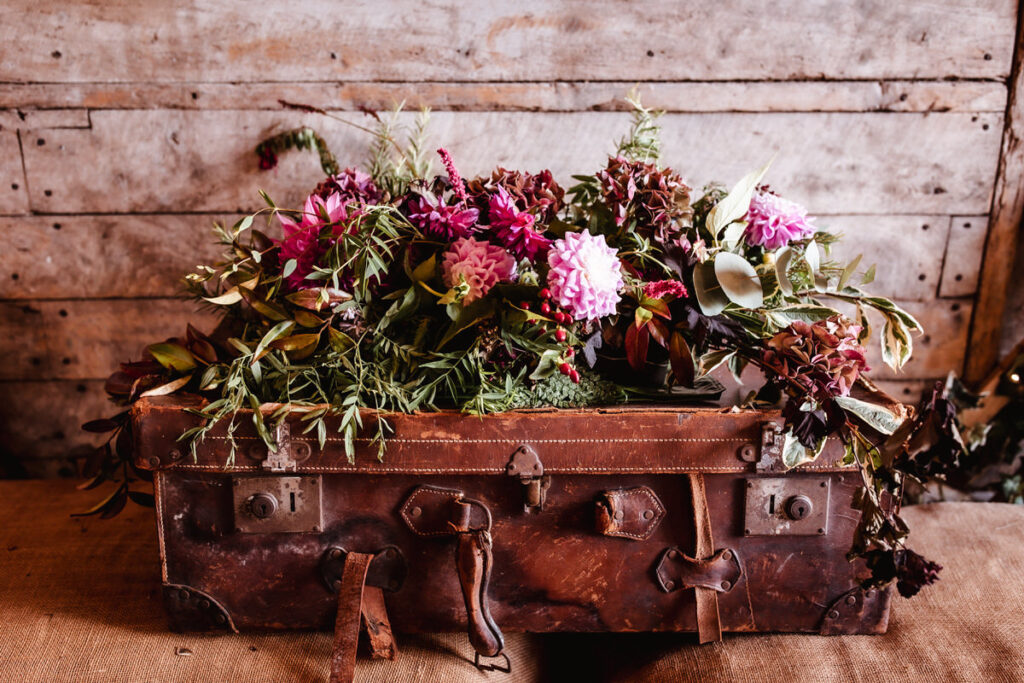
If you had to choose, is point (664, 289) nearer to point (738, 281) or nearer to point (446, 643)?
point (738, 281)

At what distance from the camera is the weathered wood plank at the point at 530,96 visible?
55.9 inches

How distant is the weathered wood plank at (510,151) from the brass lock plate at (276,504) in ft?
2.42

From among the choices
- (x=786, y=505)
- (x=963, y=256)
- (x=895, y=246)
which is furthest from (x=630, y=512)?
(x=963, y=256)

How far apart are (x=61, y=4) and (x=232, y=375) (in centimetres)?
101

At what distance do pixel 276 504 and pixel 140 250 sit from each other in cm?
84

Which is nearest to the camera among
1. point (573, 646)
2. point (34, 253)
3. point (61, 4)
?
point (573, 646)

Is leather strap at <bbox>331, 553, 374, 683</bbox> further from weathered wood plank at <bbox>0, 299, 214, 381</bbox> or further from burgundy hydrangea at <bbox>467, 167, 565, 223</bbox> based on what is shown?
weathered wood plank at <bbox>0, 299, 214, 381</bbox>

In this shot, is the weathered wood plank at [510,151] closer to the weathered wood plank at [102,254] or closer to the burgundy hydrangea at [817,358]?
the weathered wood plank at [102,254]

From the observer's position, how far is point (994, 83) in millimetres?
1456

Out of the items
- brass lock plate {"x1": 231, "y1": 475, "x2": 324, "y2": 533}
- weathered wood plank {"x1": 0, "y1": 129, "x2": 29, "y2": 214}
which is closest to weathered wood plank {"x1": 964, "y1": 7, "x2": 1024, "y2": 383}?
brass lock plate {"x1": 231, "y1": 475, "x2": 324, "y2": 533}

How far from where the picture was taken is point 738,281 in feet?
3.23

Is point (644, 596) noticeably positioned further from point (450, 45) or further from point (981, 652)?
point (450, 45)

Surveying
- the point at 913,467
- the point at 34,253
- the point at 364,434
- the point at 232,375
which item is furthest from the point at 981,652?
the point at 34,253

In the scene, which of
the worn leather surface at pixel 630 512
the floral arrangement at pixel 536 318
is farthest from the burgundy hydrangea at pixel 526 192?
the worn leather surface at pixel 630 512
